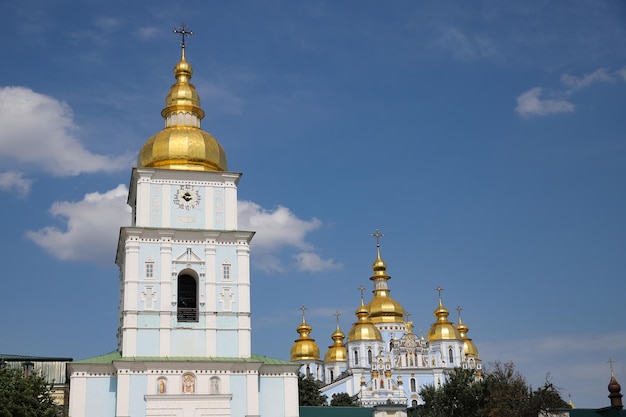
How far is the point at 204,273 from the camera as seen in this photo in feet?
96.3

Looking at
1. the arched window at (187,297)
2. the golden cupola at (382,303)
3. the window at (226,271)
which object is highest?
the golden cupola at (382,303)

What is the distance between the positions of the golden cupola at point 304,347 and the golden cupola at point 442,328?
34.7 feet

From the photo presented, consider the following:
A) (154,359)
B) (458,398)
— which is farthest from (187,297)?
(458,398)

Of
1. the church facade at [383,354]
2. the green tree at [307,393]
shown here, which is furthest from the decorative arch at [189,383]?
the church facade at [383,354]

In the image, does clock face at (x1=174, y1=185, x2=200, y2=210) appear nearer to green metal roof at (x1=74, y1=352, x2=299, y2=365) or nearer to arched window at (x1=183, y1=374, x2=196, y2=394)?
green metal roof at (x1=74, y1=352, x2=299, y2=365)

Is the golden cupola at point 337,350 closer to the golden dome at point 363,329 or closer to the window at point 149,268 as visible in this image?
the golden dome at point 363,329

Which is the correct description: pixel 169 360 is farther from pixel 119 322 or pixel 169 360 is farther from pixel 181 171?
pixel 181 171

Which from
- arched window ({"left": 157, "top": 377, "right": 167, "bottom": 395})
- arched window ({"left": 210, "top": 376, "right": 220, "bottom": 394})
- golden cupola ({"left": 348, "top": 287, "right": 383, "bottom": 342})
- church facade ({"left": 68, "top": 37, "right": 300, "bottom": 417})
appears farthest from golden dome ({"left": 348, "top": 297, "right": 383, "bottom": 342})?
arched window ({"left": 157, "top": 377, "right": 167, "bottom": 395})

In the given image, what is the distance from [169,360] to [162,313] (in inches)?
66.1

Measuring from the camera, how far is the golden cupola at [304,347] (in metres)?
75.8

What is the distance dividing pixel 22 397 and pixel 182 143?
34.5 feet

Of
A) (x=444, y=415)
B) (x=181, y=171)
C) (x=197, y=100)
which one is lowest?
(x=444, y=415)

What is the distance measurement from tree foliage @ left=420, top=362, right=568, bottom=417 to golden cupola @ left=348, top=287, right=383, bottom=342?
3574 centimetres

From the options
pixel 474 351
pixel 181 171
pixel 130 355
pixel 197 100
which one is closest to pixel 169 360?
pixel 130 355
